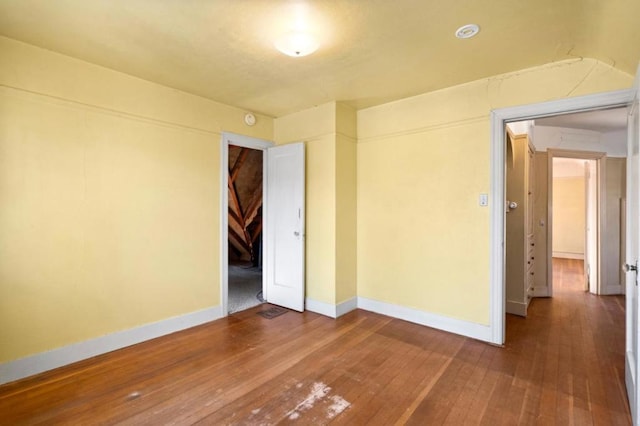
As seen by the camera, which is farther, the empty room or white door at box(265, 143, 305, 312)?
white door at box(265, 143, 305, 312)

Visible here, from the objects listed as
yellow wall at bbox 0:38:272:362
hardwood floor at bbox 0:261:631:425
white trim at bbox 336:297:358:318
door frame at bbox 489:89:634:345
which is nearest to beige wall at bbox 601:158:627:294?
hardwood floor at bbox 0:261:631:425

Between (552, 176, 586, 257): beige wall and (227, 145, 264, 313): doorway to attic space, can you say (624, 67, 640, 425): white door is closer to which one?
(227, 145, 264, 313): doorway to attic space

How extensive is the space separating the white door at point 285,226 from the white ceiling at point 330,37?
104 cm

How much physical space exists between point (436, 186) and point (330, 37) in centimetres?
179

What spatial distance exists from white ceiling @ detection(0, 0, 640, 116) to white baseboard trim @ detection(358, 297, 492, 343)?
2.31m

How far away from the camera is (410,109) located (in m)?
3.23

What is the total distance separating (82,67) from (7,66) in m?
0.45

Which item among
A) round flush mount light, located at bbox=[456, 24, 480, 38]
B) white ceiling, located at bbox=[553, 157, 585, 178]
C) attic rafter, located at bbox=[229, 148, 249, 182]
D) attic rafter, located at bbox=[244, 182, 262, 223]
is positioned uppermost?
round flush mount light, located at bbox=[456, 24, 480, 38]

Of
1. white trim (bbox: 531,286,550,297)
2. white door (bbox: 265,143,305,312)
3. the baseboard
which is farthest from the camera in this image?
the baseboard

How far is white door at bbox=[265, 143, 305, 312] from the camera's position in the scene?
3.58m

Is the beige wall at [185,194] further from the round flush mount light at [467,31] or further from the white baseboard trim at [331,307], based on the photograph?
the round flush mount light at [467,31]

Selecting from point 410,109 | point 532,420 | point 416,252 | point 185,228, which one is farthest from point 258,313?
point 410,109

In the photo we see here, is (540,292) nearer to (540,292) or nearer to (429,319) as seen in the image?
(540,292)

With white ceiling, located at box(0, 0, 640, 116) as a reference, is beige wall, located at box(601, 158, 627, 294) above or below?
below
